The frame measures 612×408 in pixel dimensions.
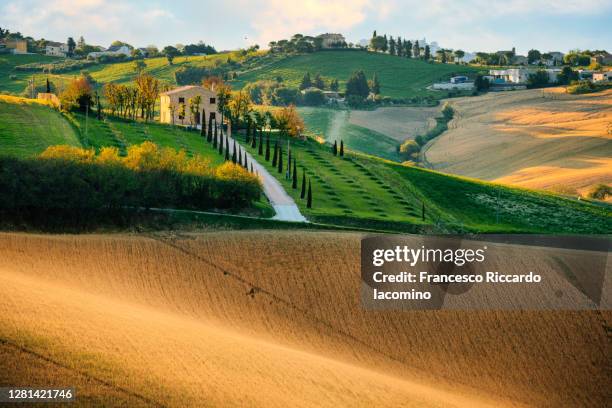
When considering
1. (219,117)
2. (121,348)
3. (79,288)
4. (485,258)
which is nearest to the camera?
(121,348)

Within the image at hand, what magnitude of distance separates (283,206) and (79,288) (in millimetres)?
32014

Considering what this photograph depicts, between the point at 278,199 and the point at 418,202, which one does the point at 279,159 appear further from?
the point at 278,199

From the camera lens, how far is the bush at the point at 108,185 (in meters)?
63.6

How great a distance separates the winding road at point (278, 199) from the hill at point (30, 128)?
1764 centimetres

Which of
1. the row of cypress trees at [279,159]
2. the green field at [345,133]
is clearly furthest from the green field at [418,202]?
the green field at [345,133]

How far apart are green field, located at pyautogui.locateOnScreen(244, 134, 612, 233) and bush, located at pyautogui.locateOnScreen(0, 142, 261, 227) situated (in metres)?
8.19

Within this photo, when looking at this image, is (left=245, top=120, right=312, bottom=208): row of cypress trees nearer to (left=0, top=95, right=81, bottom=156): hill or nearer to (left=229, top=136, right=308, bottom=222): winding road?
(left=229, top=136, right=308, bottom=222): winding road

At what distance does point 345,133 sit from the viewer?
567 ft

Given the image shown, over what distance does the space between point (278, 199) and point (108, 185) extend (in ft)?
68.3

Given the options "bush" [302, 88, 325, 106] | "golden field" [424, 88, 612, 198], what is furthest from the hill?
"bush" [302, 88, 325, 106]

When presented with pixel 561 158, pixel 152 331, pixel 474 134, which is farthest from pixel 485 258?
pixel 474 134

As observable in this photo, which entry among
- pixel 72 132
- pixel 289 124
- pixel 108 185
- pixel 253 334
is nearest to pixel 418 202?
pixel 289 124

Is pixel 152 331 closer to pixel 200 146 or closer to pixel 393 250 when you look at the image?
pixel 393 250

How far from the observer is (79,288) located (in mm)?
51250
